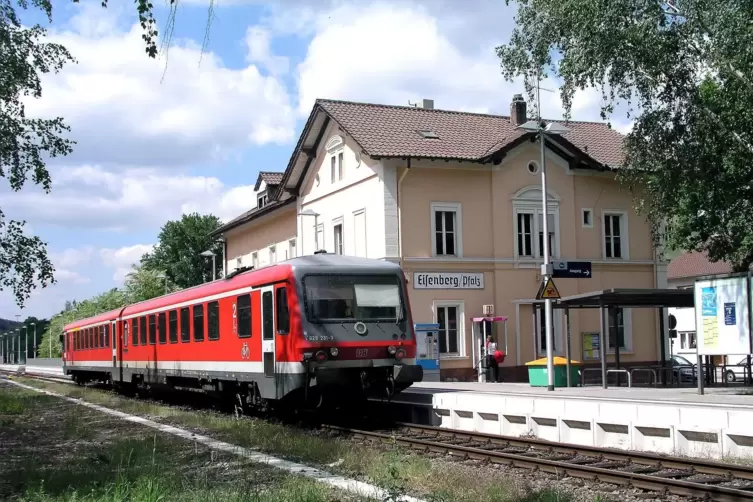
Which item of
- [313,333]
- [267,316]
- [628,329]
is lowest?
[628,329]

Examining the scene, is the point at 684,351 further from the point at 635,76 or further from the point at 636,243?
the point at 635,76

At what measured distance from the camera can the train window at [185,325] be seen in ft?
70.3

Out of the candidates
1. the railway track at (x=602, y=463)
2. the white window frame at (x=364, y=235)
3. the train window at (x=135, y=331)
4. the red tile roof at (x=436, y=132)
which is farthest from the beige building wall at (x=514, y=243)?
the railway track at (x=602, y=463)

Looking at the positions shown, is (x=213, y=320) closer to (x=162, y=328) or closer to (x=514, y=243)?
(x=162, y=328)

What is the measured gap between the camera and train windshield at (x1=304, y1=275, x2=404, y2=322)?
15867 millimetres

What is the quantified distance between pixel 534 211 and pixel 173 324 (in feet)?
49.0

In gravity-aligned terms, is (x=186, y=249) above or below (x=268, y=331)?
above

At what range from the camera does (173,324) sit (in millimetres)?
22828

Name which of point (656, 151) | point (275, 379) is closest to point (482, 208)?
point (656, 151)

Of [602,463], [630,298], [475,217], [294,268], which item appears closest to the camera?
[602,463]

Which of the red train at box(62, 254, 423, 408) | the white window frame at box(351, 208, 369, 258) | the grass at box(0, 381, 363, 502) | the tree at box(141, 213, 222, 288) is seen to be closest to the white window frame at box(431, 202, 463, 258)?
the white window frame at box(351, 208, 369, 258)

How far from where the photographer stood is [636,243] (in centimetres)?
3497

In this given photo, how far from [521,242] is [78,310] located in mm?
95083

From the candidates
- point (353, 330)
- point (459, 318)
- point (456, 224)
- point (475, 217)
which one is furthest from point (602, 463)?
point (475, 217)
